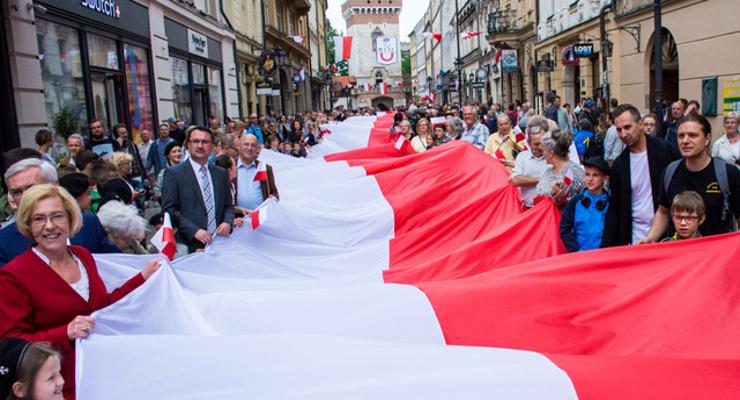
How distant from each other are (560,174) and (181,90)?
48.8 ft

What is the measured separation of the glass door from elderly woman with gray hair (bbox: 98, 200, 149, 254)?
8.90m

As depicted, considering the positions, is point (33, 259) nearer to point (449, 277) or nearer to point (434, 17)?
point (449, 277)

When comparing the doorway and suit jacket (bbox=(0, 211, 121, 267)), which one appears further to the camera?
the doorway

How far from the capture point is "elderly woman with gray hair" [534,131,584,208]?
575cm

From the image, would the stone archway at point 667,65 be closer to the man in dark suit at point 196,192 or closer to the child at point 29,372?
the man in dark suit at point 196,192

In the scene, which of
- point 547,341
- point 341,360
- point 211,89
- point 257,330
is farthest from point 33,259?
point 211,89

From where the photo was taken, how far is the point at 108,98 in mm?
13562

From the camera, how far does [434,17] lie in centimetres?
8950

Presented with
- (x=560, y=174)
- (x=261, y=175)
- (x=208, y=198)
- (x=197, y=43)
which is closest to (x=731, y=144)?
(x=560, y=174)

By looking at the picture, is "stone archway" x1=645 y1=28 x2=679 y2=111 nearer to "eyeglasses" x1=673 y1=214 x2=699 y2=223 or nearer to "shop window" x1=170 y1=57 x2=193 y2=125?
"shop window" x1=170 y1=57 x2=193 y2=125

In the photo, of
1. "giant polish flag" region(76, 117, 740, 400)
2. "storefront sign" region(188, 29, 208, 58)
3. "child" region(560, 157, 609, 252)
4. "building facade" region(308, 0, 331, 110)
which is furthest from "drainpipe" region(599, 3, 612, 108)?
"building facade" region(308, 0, 331, 110)

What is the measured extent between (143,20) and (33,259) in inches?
530

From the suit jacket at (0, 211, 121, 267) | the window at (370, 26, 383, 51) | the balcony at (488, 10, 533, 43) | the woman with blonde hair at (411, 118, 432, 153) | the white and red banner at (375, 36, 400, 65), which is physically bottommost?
the suit jacket at (0, 211, 121, 267)

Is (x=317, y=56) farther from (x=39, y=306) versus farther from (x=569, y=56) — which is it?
(x=39, y=306)
